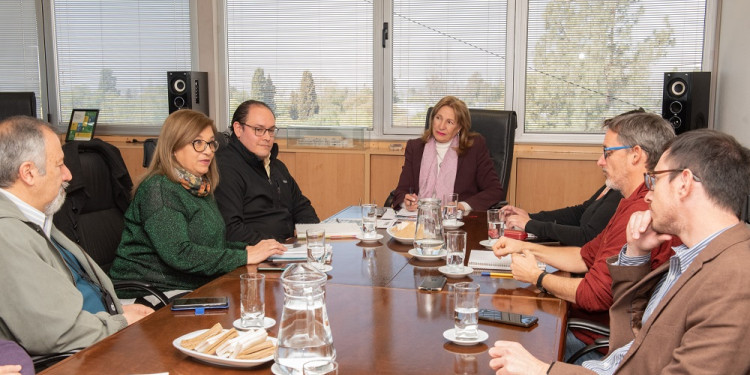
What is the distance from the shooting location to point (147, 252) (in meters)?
2.59

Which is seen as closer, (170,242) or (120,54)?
(170,242)

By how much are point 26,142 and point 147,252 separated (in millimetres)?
755

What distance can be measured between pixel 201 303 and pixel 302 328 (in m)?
0.58

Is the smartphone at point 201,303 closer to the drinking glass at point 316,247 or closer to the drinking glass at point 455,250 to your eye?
the drinking glass at point 316,247

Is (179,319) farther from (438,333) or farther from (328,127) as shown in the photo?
(328,127)

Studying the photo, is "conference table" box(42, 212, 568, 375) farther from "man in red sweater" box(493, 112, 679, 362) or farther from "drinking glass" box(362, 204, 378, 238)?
"drinking glass" box(362, 204, 378, 238)

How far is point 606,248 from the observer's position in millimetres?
2148

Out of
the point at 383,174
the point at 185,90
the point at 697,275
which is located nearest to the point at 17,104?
the point at 185,90

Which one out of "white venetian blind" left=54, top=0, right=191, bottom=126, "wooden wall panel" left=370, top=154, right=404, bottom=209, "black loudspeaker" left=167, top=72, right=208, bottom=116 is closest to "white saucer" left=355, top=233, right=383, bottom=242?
"wooden wall panel" left=370, top=154, right=404, bottom=209

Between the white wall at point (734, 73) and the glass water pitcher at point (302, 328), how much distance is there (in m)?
3.77

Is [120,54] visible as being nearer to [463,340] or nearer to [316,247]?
[316,247]

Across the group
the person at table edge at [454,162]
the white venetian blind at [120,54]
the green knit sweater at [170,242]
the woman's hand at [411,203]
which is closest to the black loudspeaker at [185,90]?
the white venetian blind at [120,54]

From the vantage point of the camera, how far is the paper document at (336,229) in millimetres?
2883

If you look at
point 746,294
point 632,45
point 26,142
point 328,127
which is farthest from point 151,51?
point 746,294
